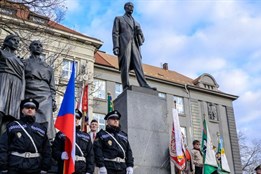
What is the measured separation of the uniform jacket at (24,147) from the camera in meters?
4.71

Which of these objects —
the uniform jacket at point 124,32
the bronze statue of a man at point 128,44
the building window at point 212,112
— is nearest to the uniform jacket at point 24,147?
the bronze statue of a man at point 128,44

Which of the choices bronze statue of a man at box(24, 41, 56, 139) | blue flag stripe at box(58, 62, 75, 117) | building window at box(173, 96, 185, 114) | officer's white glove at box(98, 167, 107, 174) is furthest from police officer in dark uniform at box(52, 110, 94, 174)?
building window at box(173, 96, 185, 114)

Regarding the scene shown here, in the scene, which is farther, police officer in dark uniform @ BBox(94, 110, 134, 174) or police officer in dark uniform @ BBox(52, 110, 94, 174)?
police officer in dark uniform @ BBox(94, 110, 134, 174)

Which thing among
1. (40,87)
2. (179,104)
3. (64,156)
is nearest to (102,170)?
(64,156)

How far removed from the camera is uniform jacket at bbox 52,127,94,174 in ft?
18.1

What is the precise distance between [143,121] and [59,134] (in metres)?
2.56

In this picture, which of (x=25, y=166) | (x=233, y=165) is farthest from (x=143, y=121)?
(x=233, y=165)

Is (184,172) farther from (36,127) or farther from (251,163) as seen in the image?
(251,163)

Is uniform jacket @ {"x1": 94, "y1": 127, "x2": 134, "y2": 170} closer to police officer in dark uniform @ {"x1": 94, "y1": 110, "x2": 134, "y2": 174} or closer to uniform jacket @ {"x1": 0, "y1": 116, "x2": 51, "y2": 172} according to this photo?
police officer in dark uniform @ {"x1": 94, "y1": 110, "x2": 134, "y2": 174}

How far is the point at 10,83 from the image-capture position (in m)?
6.31

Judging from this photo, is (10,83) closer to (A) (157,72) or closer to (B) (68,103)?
(B) (68,103)

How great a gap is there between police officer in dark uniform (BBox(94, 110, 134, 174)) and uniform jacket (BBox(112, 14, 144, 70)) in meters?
2.88

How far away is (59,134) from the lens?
5672mm

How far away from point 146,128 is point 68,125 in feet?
8.77
